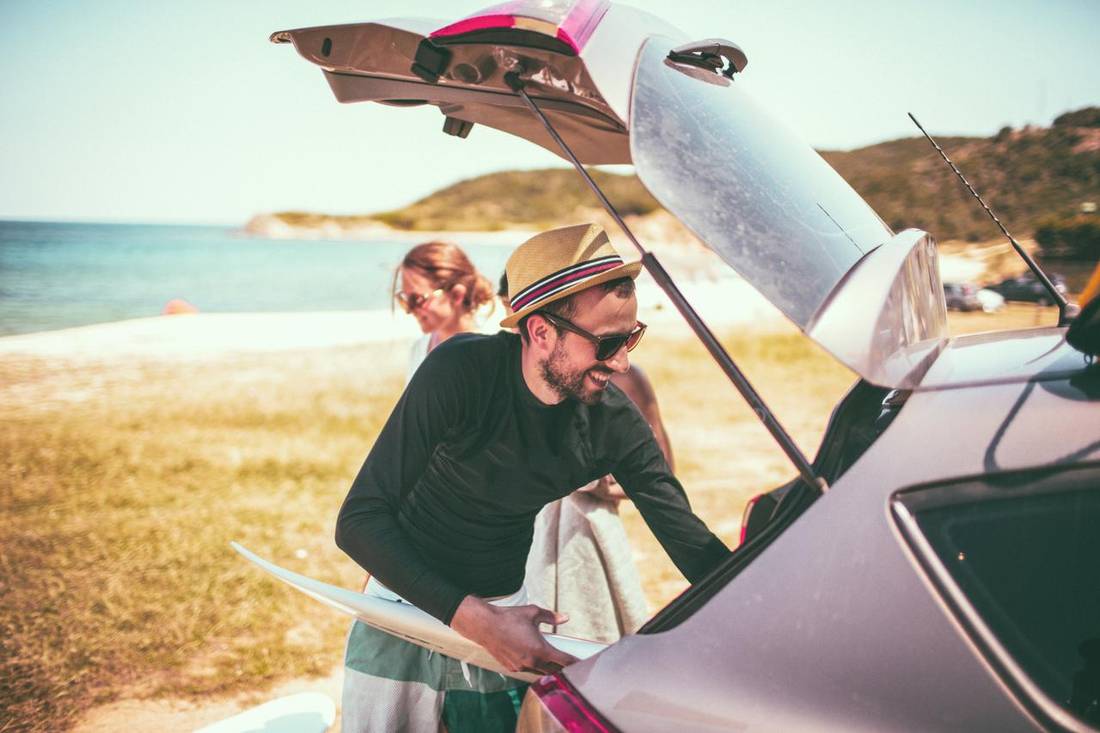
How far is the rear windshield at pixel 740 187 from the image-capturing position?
1306 mm

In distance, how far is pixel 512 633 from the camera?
5.31ft

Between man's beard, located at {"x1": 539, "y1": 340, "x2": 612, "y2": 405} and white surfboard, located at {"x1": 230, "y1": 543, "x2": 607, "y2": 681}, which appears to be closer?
white surfboard, located at {"x1": 230, "y1": 543, "x2": 607, "y2": 681}

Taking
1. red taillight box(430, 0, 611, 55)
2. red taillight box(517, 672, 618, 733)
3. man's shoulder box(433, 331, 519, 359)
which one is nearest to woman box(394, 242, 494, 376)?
man's shoulder box(433, 331, 519, 359)

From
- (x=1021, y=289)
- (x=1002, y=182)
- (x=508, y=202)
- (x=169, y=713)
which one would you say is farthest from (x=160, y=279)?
(x=508, y=202)

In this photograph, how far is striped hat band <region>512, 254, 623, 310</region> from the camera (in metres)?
1.87

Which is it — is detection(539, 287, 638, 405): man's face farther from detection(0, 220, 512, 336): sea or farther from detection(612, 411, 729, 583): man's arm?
detection(0, 220, 512, 336): sea

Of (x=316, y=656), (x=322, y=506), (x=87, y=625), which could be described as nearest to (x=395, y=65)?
(x=316, y=656)

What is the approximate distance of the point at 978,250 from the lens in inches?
1203

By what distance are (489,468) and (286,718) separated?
1995mm

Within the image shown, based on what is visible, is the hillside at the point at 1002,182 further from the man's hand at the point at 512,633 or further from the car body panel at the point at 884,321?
the man's hand at the point at 512,633

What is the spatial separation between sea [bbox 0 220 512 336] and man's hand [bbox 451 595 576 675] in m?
18.8

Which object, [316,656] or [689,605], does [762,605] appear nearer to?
[689,605]

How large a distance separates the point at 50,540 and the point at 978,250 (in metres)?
33.3

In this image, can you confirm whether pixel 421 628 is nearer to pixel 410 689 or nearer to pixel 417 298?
pixel 410 689
